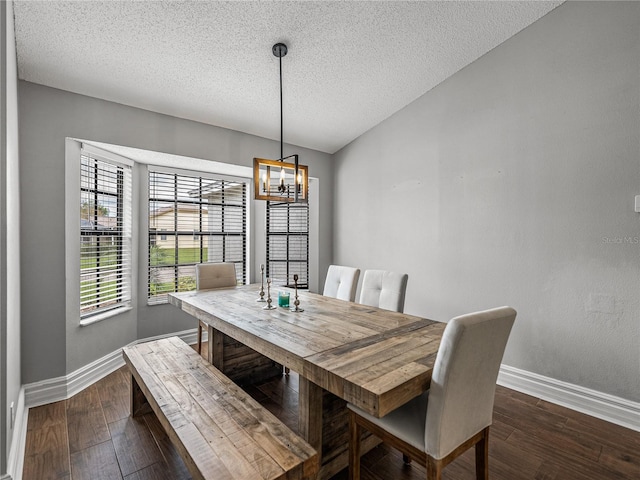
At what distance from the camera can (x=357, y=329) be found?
6.64 feet

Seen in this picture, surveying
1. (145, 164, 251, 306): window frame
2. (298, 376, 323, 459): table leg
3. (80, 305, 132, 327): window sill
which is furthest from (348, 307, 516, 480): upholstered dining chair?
(145, 164, 251, 306): window frame

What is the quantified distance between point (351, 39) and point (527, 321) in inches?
115

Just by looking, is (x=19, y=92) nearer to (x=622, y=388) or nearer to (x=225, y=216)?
(x=225, y=216)

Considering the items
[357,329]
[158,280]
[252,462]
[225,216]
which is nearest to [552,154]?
[357,329]

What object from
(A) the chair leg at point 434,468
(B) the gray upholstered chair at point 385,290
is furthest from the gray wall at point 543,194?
(A) the chair leg at point 434,468

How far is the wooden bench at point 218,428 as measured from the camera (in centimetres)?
124

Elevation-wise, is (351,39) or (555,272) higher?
(351,39)

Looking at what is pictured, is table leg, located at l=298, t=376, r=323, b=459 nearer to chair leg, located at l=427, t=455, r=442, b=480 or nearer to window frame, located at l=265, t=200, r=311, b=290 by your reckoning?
chair leg, located at l=427, t=455, r=442, b=480

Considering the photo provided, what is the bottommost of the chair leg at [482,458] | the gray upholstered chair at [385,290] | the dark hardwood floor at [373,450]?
the dark hardwood floor at [373,450]

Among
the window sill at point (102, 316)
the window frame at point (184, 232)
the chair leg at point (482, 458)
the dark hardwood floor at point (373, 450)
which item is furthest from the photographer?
the window frame at point (184, 232)

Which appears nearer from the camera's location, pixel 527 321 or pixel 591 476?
pixel 591 476

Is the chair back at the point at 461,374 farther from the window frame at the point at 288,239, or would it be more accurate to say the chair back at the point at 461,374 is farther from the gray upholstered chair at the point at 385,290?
the window frame at the point at 288,239

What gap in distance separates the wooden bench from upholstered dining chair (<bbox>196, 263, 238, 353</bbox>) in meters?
1.37

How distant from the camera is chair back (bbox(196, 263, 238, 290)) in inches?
139
